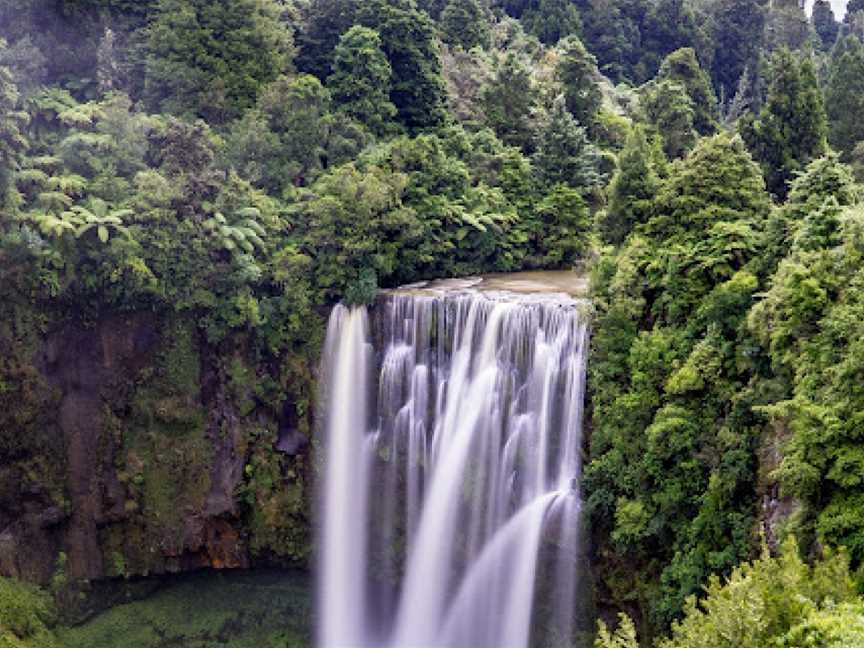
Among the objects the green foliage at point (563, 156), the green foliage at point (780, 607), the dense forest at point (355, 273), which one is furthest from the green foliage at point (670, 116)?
the green foliage at point (780, 607)

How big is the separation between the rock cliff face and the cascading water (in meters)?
1.33

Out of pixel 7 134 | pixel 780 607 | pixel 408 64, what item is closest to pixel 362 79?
pixel 408 64

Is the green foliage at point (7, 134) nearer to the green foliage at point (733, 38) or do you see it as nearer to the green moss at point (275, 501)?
the green moss at point (275, 501)

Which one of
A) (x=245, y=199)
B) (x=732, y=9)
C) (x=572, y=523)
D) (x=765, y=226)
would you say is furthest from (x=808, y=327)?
(x=732, y=9)

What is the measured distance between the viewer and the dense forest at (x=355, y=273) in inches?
534

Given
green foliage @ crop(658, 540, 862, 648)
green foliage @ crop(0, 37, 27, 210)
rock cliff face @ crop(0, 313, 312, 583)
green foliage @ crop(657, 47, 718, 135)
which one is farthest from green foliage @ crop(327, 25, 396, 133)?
green foliage @ crop(658, 540, 862, 648)

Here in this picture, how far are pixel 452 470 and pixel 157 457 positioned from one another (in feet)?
23.9

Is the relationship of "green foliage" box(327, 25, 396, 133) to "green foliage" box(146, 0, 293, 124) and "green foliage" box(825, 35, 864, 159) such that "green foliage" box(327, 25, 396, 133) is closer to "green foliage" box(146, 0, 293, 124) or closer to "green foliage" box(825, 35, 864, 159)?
"green foliage" box(146, 0, 293, 124)

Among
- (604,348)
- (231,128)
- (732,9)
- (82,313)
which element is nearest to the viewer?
(604,348)

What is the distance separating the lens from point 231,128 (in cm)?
2320

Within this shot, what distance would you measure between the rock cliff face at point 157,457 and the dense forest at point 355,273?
2.3 inches

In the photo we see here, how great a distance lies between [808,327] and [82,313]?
15373 millimetres

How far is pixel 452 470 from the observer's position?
19422 mm

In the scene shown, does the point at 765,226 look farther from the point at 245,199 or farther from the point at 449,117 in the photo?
the point at 449,117
